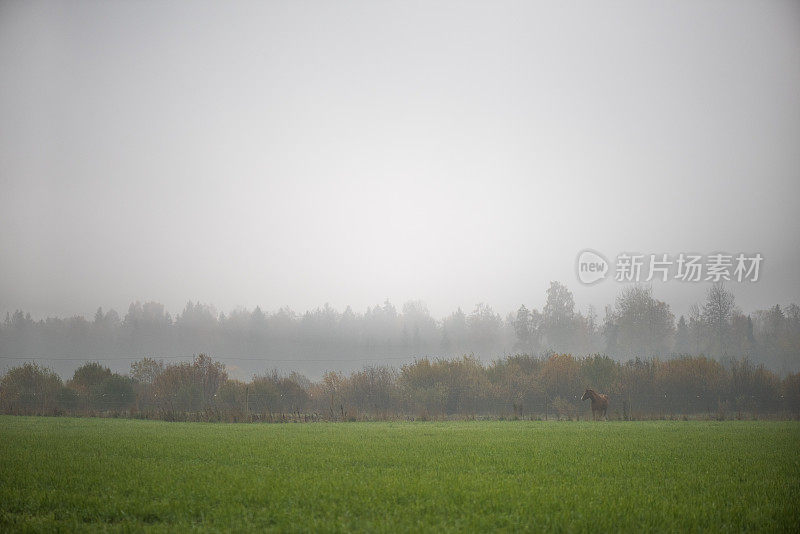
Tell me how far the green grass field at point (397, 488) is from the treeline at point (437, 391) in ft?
90.4

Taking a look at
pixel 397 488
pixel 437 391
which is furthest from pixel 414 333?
pixel 397 488

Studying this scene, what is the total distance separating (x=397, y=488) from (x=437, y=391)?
116ft

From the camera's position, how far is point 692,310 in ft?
284

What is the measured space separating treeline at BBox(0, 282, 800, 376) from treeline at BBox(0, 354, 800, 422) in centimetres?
3551

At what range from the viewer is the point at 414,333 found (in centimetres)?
10706

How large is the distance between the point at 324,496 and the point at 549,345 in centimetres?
8985

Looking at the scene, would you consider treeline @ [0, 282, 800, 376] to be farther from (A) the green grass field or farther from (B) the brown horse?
(A) the green grass field

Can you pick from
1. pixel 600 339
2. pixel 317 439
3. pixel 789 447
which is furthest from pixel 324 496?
pixel 600 339

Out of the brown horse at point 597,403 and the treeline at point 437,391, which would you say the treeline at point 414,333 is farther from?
the brown horse at point 597,403

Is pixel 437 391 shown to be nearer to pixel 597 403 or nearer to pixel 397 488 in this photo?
pixel 597 403

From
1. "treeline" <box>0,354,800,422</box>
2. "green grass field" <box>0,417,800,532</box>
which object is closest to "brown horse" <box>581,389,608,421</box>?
"treeline" <box>0,354,800,422</box>

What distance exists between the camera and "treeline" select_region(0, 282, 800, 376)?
83.6 metres

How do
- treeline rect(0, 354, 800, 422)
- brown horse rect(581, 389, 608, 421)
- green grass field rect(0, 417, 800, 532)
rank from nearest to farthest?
green grass field rect(0, 417, 800, 532)
brown horse rect(581, 389, 608, 421)
treeline rect(0, 354, 800, 422)

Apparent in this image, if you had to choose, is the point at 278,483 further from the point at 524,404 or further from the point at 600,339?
the point at 600,339
